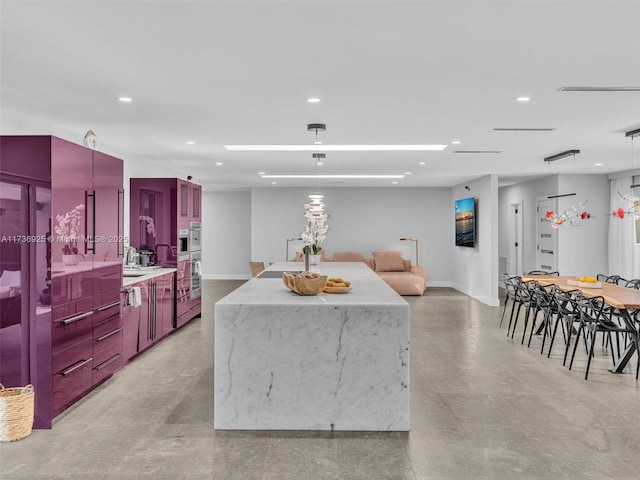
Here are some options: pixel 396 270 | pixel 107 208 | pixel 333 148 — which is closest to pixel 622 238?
pixel 396 270

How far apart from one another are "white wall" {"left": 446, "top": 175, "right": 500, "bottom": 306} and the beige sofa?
3.18 feet

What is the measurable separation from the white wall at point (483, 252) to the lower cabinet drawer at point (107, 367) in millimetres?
6834

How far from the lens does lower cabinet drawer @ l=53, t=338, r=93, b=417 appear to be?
11.8ft

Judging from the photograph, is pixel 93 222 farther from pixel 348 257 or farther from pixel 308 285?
pixel 348 257

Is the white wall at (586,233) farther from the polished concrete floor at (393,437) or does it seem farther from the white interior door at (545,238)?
the polished concrete floor at (393,437)

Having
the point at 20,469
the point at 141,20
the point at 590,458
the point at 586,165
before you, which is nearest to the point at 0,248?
the point at 20,469

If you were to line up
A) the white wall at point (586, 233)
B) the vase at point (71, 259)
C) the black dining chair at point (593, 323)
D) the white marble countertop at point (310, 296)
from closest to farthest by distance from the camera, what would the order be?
1. the white marble countertop at point (310, 296)
2. the vase at point (71, 259)
3. the black dining chair at point (593, 323)
4. the white wall at point (586, 233)

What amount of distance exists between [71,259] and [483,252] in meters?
7.80

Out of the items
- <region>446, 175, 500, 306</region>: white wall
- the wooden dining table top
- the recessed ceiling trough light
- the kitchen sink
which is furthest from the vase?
<region>446, 175, 500, 306</region>: white wall

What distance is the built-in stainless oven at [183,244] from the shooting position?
6.88 meters

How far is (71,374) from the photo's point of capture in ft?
Answer: 12.4

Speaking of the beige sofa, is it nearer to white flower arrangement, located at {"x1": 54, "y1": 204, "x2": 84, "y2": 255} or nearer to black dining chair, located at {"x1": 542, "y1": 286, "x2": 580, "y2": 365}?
black dining chair, located at {"x1": 542, "y1": 286, "x2": 580, "y2": 365}

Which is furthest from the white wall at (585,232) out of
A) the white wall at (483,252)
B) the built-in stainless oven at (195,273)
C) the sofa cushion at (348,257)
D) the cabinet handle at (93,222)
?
the cabinet handle at (93,222)

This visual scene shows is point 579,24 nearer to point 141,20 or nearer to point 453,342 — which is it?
point 141,20
